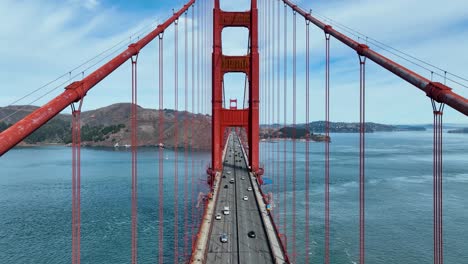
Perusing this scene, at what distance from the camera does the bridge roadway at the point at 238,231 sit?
12.8 m

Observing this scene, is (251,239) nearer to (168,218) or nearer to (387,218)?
(168,218)

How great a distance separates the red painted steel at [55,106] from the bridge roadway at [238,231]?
8.73 meters

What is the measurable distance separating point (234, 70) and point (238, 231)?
17.1m

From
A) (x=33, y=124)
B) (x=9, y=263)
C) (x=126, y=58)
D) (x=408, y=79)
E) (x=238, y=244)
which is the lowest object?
(x=9, y=263)

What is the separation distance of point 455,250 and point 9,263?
28.6m

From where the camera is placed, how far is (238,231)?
15.6m

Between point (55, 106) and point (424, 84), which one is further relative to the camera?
point (424, 84)

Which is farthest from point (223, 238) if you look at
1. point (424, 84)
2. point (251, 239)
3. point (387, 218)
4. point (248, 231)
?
point (387, 218)

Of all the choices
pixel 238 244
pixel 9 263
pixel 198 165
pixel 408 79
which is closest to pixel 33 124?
pixel 408 79

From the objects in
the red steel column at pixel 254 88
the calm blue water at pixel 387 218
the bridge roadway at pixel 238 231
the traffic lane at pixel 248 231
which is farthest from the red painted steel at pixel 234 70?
the calm blue water at pixel 387 218

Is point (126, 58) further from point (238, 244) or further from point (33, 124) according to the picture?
point (238, 244)

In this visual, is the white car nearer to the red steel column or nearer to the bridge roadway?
the bridge roadway

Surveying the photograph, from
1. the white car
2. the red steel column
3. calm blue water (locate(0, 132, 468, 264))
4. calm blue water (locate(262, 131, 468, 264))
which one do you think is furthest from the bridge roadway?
calm blue water (locate(262, 131, 468, 264))

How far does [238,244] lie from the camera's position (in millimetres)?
13984
